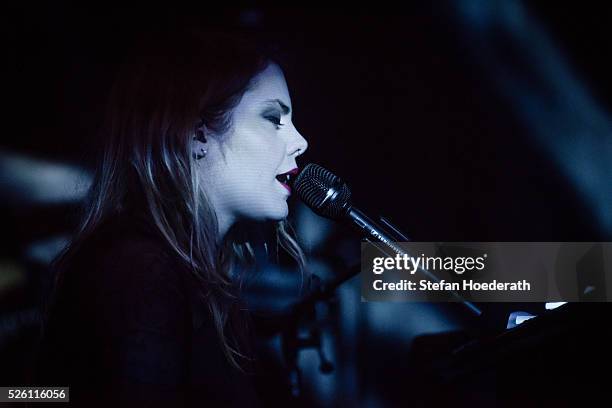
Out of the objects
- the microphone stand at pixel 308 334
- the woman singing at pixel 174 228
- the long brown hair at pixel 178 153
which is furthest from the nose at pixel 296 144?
the microphone stand at pixel 308 334

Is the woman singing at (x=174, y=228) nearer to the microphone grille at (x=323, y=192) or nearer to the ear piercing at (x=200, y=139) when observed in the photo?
the ear piercing at (x=200, y=139)

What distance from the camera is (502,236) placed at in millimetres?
1796

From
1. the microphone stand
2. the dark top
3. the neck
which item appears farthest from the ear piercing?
the microphone stand

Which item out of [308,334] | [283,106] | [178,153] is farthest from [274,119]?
[308,334]

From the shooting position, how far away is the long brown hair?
1.25 metres

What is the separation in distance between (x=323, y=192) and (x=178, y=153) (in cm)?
39

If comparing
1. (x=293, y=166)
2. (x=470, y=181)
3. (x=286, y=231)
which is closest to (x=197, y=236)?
(x=293, y=166)

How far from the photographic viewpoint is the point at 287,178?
151cm

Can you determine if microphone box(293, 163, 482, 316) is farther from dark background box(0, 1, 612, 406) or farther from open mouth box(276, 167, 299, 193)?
dark background box(0, 1, 612, 406)

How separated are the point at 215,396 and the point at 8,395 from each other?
2.76ft

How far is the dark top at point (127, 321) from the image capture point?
101cm

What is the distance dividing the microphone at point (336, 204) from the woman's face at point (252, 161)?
0.62 feet

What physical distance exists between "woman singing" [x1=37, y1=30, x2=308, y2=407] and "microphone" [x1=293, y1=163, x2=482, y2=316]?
0.20 meters

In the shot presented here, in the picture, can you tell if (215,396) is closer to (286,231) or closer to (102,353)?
(102,353)
